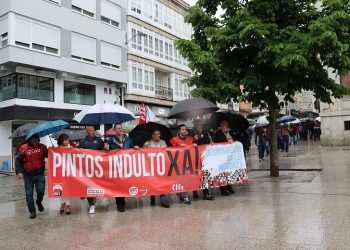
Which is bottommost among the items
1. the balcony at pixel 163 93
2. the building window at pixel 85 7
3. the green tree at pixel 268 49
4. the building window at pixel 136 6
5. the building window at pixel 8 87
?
the green tree at pixel 268 49

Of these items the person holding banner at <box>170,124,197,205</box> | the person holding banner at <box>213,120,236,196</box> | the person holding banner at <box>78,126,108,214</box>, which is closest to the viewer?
the person holding banner at <box>78,126,108,214</box>

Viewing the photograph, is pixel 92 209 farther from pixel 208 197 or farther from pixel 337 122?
pixel 337 122

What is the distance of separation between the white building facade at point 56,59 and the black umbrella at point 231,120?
16.0 meters

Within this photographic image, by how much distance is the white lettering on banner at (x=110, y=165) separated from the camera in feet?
28.1

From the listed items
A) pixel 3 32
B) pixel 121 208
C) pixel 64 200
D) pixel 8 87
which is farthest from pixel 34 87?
pixel 121 208

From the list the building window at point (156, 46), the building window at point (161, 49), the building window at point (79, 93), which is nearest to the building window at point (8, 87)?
the building window at point (79, 93)

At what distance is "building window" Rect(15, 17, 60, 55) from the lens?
2417cm

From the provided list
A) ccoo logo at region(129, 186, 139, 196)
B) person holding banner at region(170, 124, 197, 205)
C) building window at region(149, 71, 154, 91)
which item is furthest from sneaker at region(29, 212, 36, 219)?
building window at region(149, 71, 154, 91)

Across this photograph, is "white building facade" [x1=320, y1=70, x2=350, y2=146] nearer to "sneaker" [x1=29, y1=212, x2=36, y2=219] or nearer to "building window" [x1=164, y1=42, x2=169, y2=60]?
"building window" [x1=164, y1=42, x2=169, y2=60]

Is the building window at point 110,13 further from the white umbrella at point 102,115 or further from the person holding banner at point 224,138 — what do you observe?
the person holding banner at point 224,138

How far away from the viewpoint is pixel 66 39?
27031 millimetres

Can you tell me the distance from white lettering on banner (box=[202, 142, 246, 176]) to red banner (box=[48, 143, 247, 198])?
6.7 inches

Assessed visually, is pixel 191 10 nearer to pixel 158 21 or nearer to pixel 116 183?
pixel 116 183

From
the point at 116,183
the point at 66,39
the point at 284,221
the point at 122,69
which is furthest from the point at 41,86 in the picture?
the point at 284,221
